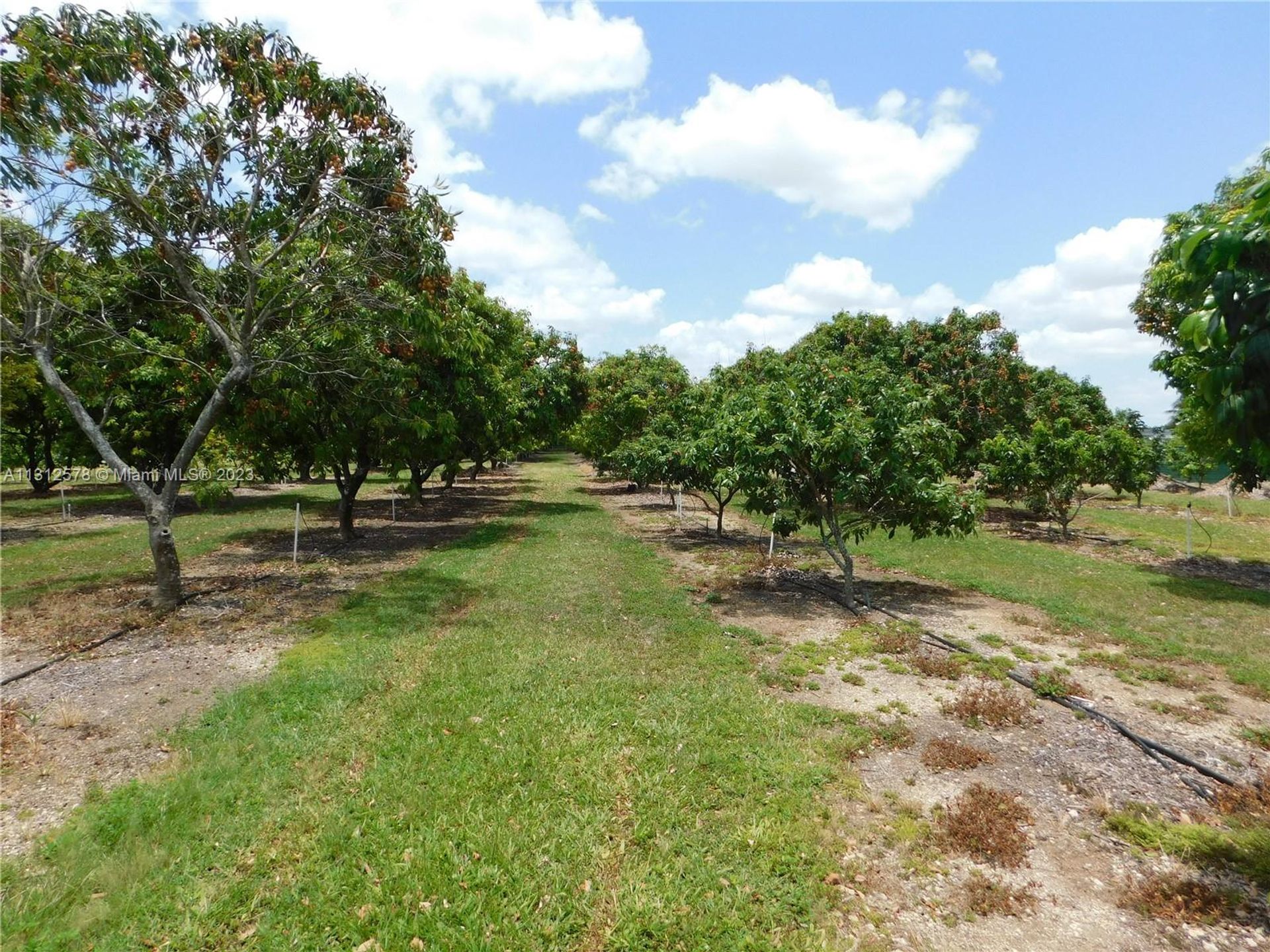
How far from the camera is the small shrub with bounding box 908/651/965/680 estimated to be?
836 cm

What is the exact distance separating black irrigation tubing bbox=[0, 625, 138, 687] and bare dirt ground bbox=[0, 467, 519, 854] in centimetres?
8

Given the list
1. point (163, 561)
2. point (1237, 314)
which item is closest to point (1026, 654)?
point (1237, 314)

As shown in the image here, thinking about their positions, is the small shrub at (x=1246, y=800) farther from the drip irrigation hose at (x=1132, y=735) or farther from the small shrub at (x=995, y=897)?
the small shrub at (x=995, y=897)

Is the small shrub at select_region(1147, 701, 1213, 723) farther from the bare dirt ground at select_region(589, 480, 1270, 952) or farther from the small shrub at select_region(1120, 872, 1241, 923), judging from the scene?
the small shrub at select_region(1120, 872, 1241, 923)

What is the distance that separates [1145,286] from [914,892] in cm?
1734

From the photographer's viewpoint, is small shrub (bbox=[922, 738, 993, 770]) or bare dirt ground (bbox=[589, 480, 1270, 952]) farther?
small shrub (bbox=[922, 738, 993, 770])

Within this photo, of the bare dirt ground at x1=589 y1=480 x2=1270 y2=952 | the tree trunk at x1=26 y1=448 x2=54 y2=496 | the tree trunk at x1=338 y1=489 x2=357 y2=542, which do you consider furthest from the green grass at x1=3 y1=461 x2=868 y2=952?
the tree trunk at x1=26 y1=448 x2=54 y2=496

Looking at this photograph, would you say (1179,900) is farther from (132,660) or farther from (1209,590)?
(1209,590)

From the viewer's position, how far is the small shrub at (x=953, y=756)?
5.96 meters

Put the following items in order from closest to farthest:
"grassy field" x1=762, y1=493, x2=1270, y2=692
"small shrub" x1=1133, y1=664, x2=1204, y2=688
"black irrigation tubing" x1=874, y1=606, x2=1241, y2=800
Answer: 1. "black irrigation tubing" x1=874, y1=606, x2=1241, y2=800
2. "small shrub" x1=1133, y1=664, x2=1204, y2=688
3. "grassy field" x1=762, y1=493, x2=1270, y2=692

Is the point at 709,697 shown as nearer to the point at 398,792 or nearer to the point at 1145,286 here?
the point at 398,792

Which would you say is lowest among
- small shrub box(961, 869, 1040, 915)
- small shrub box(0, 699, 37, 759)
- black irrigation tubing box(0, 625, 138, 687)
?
small shrub box(961, 869, 1040, 915)

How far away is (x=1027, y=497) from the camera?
24062 mm

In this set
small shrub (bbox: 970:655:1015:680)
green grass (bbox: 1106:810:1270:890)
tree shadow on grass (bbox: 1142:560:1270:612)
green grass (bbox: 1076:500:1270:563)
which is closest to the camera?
green grass (bbox: 1106:810:1270:890)
